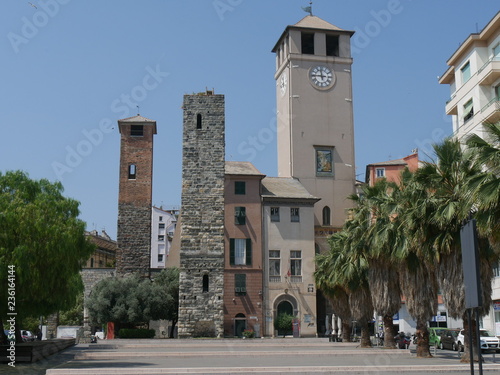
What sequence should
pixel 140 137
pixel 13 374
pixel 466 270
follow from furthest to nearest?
pixel 140 137 → pixel 13 374 → pixel 466 270

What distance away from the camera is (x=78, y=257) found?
27.4 meters

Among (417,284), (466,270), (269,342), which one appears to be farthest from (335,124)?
(466,270)

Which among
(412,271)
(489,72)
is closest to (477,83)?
(489,72)

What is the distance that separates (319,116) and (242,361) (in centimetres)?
3985

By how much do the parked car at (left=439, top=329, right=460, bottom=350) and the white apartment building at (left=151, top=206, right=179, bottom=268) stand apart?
71.8m

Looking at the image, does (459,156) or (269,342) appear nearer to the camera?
(459,156)

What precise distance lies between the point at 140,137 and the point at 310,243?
18113 mm

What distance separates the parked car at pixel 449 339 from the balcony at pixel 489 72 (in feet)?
48.5

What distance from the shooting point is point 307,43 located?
217 feet

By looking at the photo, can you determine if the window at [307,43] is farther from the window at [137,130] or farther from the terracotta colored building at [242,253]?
the window at [137,130]

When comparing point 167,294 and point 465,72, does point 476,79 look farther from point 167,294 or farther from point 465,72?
point 167,294

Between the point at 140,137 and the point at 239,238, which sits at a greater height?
the point at 140,137

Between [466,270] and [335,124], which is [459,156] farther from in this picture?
[335,124]

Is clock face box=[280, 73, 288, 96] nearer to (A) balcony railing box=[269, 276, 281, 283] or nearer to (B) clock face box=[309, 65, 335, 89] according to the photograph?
(B) clock face box=[309, 65, 335, 89]
